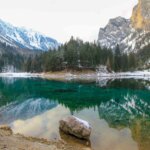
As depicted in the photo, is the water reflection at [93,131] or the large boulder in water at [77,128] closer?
the water reflection at [93,131]

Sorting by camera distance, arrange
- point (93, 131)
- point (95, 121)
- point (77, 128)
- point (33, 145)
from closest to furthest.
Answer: point (33, 145), point (77, 128), point (93, 131), point (95, 121)

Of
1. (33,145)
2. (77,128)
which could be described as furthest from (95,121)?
(33,145)

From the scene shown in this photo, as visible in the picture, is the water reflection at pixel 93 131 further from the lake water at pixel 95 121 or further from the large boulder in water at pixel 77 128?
the large boulder in water at pixel 77 128

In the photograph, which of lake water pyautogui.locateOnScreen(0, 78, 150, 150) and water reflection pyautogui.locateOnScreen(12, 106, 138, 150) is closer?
water reflection pyautogui.locateOnScreen(12, 106, 138, 150)

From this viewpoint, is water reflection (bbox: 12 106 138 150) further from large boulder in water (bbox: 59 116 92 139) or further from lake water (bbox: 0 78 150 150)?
large boulder in water (bbox: 59 116 92 139)

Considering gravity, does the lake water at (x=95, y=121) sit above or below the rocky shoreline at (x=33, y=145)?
below

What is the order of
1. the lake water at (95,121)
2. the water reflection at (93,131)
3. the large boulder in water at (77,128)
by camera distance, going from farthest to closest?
the large boulder in water at (77,128) < the lake water at (95,121) < the water reflection at (93,131)

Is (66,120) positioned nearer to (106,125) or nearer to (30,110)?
(106,125)

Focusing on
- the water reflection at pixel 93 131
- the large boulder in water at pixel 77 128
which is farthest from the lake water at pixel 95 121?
the large boulder in water at pixel 77 128

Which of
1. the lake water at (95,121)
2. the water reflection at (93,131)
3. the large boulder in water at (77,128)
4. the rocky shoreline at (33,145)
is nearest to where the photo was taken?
the rocky shoreline at (33,145)

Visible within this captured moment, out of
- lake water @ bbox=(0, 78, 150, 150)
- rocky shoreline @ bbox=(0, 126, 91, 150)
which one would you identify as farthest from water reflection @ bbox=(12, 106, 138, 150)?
rocky shoreline @ bbox=(0, 126, 91, 150)

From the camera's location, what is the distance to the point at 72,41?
18250cm

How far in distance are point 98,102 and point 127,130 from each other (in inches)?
916

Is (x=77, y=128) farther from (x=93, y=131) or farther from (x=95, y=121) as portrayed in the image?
(x=95, y=121)
